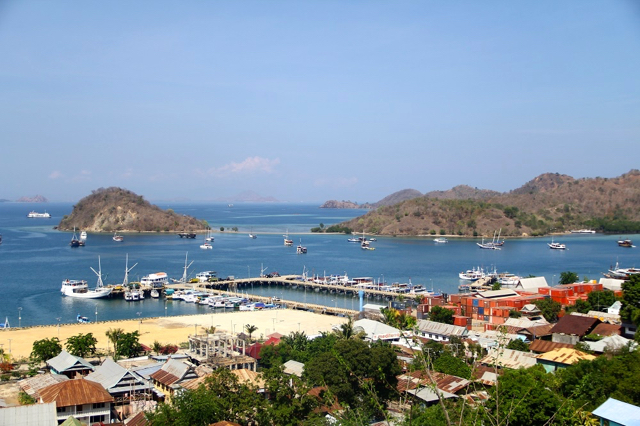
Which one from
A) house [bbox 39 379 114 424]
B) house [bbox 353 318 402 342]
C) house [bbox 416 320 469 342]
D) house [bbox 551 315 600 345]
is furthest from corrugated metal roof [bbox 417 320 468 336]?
house [bbox 39 379 114 424]

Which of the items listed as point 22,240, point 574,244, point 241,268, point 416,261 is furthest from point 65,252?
point 574,244

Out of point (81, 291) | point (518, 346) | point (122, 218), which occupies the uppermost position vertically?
point (122, 218)

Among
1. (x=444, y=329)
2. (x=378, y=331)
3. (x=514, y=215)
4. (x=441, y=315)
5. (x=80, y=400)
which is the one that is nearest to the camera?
(x=80, y=400)

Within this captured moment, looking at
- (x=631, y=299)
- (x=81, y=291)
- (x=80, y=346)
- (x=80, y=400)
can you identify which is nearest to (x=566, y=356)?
(x=631, y=299)

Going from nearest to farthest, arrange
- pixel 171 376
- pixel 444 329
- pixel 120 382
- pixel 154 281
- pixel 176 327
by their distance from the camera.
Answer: pixel 120 382
pixel 171 376
pixel 444 329
pixel 176 327
pixel 154 281

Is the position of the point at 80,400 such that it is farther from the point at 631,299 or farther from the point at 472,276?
the point at 472,276

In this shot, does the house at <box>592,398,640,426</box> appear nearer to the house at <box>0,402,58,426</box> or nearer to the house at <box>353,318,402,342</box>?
the house at <box>0,402,58,426</box>

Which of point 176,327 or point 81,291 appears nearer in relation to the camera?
point 176,327

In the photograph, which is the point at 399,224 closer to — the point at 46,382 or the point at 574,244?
the point at 574,244
